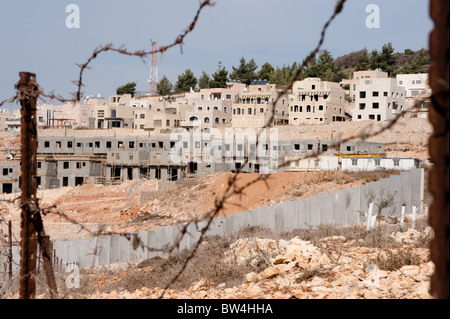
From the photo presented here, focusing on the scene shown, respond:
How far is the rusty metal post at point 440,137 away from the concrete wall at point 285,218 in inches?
554

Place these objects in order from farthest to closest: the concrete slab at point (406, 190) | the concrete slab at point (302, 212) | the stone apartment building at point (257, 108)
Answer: the stone apartment building at point (257, 108) → the concrete slab at point (406, 190) → the concrete slab at point (302, 212)

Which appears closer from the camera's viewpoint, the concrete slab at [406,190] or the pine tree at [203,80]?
the concrete slab at [406,190]

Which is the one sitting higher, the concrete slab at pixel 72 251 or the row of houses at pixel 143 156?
the row of houses at pixel 143 156

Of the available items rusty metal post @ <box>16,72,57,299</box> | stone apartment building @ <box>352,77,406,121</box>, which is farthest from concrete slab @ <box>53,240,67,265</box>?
stone apartment building @ <box>352,77,406,121</box>

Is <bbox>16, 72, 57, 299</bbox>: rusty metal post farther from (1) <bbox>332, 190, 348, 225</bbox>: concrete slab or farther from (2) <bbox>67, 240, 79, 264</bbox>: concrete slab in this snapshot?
(1) <bbox>332, 190, 348, 225</bbox>: concrete slab

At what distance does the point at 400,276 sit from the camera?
9.08m

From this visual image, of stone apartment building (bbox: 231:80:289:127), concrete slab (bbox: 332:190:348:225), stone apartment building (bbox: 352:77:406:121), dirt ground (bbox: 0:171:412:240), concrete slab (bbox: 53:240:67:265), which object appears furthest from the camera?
stone apartment building (bbox: 231:80:289:127)

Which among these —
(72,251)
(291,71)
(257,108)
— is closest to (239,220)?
(72,251)

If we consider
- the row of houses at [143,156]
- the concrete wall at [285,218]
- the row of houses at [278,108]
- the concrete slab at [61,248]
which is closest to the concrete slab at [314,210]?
the concrete wall at [285,218]

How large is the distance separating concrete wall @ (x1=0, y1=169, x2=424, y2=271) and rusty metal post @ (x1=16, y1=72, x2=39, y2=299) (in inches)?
454

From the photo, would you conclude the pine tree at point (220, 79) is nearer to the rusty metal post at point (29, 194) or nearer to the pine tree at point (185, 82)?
the pine tree at point (185, 82)

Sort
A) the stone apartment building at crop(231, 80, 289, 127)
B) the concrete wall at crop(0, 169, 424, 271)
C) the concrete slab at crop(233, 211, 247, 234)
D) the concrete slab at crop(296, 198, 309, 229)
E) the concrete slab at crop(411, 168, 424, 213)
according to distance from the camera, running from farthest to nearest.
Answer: the stone apartment building at crop(231, 80, 289, 127)
the concrete slab at crop(411, 168, 424, 213)
the concrete slab at crop(296, 198, 309, 229)
the concrete slab at crop(233, 211, 247, 234)
the concrete wall at crop(0, 169, 424, 271)

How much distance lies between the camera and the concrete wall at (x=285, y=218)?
20000 mm

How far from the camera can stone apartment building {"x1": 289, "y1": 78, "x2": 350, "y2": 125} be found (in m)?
71.2
